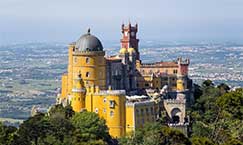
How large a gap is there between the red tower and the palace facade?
0.13 meters

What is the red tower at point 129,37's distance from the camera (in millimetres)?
94688

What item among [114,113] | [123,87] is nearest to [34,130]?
[114,113]

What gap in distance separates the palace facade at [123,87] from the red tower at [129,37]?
5.1 inches

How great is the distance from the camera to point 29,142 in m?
66.9

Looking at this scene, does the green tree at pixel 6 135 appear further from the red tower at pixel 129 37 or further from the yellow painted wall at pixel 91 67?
the red tower at pixel 129 37

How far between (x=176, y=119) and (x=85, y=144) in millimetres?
19106

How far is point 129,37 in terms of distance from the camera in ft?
311

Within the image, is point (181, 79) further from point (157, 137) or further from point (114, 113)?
point (157, 137)

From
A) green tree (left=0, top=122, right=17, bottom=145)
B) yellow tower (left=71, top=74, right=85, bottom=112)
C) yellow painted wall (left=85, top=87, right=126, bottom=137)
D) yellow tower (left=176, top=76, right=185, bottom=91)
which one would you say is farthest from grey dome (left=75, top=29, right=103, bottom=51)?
green tree (left=0, top=122, right=17, bottom=145)

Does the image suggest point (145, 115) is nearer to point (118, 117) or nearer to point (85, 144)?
point (118, 117)

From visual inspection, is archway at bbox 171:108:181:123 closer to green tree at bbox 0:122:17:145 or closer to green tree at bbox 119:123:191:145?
green tree at bbox 119:123:191:145

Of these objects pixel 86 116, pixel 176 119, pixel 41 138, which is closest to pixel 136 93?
pixel 176 119

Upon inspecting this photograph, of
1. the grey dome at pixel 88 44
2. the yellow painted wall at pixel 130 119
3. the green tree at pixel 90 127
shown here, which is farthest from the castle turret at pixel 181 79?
the green tree at pixel 90 127

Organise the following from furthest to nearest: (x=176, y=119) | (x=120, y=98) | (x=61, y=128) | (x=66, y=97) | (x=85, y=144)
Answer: (x=66, y=97), (x=176, y=119), (x=120, y=98), (x=61, y=128), (x=85, y=144)
